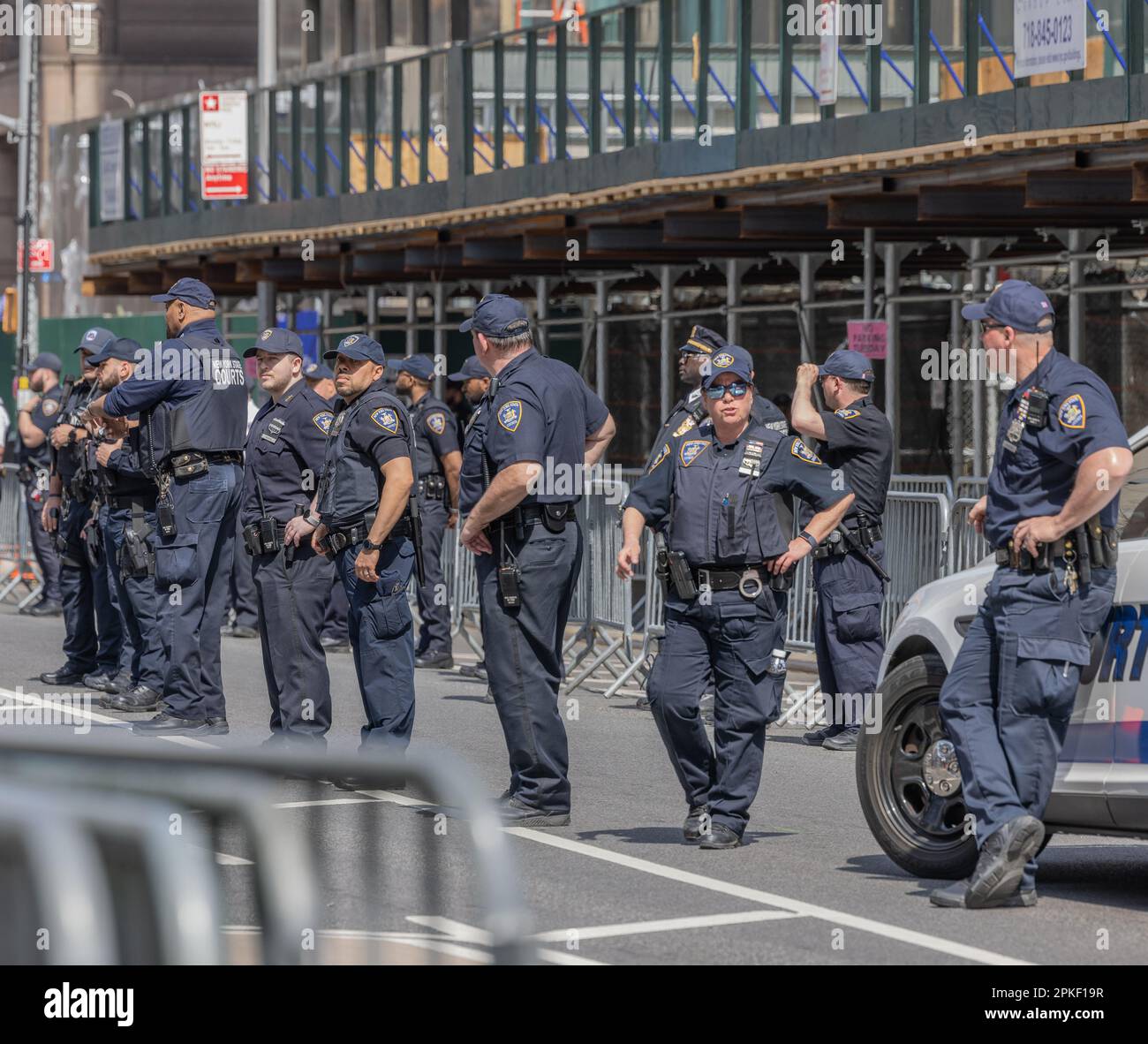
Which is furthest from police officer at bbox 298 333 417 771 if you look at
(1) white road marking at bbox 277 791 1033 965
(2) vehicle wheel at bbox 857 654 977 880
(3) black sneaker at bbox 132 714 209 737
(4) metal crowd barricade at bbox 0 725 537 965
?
(4) metal crowd barricade at bbox 0 725 537 965

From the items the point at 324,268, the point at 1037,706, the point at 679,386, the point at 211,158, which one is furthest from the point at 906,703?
the point at 211,158

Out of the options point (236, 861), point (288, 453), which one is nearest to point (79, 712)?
point (288, 453)

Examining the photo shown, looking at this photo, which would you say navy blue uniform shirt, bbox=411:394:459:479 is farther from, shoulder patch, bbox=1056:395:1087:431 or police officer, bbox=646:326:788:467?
shoulder patch, bbox=1056:395:1087:431

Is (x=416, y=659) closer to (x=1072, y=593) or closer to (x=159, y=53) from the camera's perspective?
(x=1072, y=593)

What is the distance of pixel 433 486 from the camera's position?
1575cm

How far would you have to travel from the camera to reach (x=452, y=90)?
957 inches

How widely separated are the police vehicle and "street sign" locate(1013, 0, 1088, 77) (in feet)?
26.6

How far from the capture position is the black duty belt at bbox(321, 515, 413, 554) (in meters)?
9.86

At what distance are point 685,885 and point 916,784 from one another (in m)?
0.90

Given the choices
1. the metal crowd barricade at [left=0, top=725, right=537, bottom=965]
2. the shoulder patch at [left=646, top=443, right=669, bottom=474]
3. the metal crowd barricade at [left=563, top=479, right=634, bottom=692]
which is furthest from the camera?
the metal crowd barricade at [left=563, top=479, right=634, bottom=692]

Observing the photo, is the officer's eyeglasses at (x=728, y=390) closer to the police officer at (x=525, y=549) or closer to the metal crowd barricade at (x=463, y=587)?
the police officer at (x=525, y=549)

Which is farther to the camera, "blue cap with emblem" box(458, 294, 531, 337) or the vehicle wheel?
"blue cap with emblem" box(458, 294, 531, 337)

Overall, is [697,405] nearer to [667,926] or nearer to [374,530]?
[374,530]
